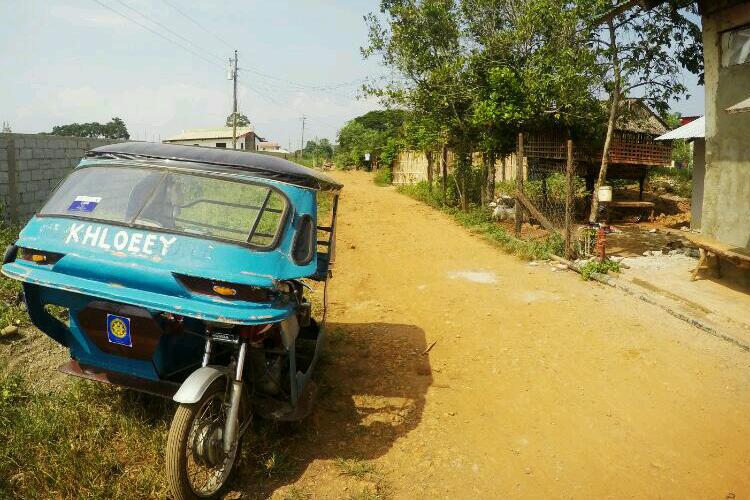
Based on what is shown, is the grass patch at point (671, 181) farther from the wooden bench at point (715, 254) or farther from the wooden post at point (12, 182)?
the wooden post at point (12, 182)

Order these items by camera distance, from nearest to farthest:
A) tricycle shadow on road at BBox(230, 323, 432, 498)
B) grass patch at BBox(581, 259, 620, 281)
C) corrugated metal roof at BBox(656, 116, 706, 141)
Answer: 1. tricycle shadow on road at BBox(230, 323, 432, 498)
2. grass patch at BBox(581, 259, 620, 281)
3. corrugated metal roof at BBox(656, 116, 706, 141)

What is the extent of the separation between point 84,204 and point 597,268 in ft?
25.7

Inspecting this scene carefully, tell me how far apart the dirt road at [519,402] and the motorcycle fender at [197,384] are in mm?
889

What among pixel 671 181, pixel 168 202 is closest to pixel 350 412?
pixel 168 202

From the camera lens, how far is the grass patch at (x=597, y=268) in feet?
27.9

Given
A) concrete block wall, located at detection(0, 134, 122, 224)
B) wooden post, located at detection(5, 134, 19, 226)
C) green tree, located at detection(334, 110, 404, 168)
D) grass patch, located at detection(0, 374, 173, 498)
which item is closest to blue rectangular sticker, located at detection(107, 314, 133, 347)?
grass patch, located at detection(0, 374, 173, 498)

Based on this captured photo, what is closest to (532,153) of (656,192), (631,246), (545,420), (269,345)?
(631,246)

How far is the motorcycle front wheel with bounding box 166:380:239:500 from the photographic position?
2820mm

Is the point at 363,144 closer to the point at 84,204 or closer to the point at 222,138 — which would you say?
the point at 222,138

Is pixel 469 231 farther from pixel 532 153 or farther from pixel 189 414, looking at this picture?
pixel 189 414

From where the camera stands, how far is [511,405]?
453 cm

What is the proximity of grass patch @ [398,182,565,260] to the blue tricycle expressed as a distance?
747 centimetres

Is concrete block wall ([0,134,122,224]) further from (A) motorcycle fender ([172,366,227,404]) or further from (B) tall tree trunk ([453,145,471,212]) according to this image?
(B) tall tree trunk ([453,145,471,212])

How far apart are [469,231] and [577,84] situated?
15.6ft
